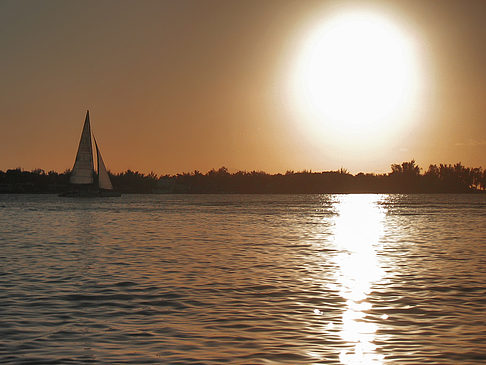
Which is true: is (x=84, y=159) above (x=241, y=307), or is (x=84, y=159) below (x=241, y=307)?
above

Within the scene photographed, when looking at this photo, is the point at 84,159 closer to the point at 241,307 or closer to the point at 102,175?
the point at 102,175

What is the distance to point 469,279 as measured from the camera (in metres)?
24.2

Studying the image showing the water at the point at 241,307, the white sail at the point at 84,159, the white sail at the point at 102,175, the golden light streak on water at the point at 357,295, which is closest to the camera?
the golden light streak on water at the point at 357,295

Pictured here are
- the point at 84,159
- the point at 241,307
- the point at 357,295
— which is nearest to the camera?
the point at 241,307

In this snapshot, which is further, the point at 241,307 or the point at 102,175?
the point at 102,175

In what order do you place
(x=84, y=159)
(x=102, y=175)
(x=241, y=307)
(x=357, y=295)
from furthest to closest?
1. (x=102, y=175)
2. (x=84, y=159)
3. (x=357, y=295)
4. (x=241, y=307)

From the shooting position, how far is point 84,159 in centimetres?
14988

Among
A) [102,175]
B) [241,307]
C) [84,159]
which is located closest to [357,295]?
[241,307]

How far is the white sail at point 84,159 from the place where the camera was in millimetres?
149625

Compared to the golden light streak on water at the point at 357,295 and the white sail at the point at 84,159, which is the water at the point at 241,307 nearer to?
the golden light streak on water at the point at 357,295

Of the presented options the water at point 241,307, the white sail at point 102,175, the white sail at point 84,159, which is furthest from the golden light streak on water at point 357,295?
the white sail at point 102,175

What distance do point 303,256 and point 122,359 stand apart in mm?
21837

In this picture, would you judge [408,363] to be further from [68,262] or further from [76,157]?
[76,157]

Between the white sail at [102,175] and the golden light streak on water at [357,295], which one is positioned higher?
the white sail at [102,175]
